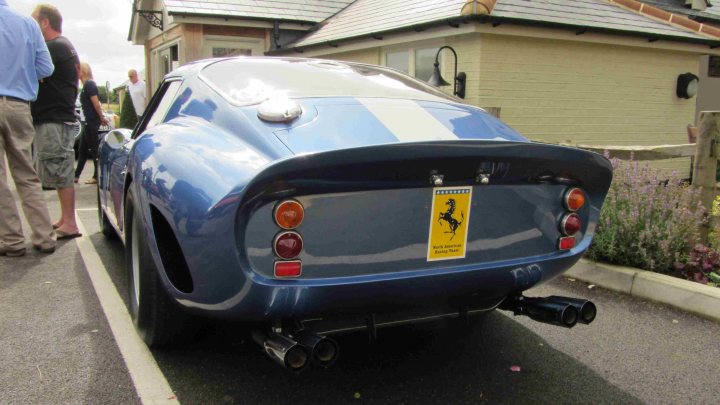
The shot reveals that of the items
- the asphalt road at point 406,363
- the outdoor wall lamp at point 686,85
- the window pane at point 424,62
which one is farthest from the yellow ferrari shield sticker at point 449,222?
the outdoor wall lamp at point 686,85

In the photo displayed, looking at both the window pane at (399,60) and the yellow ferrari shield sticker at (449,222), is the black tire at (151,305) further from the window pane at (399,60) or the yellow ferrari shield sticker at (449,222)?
the window pane at (399,60)

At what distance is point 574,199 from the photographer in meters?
2.61

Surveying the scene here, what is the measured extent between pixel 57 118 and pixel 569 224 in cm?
437

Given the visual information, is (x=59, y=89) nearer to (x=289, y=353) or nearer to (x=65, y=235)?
(x=65, y=235)

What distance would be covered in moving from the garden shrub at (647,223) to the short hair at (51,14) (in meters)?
5.05

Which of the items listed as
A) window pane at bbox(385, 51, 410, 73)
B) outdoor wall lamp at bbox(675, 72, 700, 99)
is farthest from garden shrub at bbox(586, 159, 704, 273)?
outdoor wall lamp at bbox(675, 72, 700, 99)

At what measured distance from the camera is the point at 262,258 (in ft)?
6.81

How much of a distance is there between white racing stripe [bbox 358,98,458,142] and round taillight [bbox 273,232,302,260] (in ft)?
1.96

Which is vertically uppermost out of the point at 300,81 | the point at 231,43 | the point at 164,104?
the point at 231,43

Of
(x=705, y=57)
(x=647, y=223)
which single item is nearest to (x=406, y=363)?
(x=647, y=223)

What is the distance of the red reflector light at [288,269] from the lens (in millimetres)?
2088

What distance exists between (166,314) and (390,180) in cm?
131

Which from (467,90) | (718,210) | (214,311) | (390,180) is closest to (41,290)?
(214,311)

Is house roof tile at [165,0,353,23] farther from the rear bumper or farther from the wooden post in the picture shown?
the rear bumper
